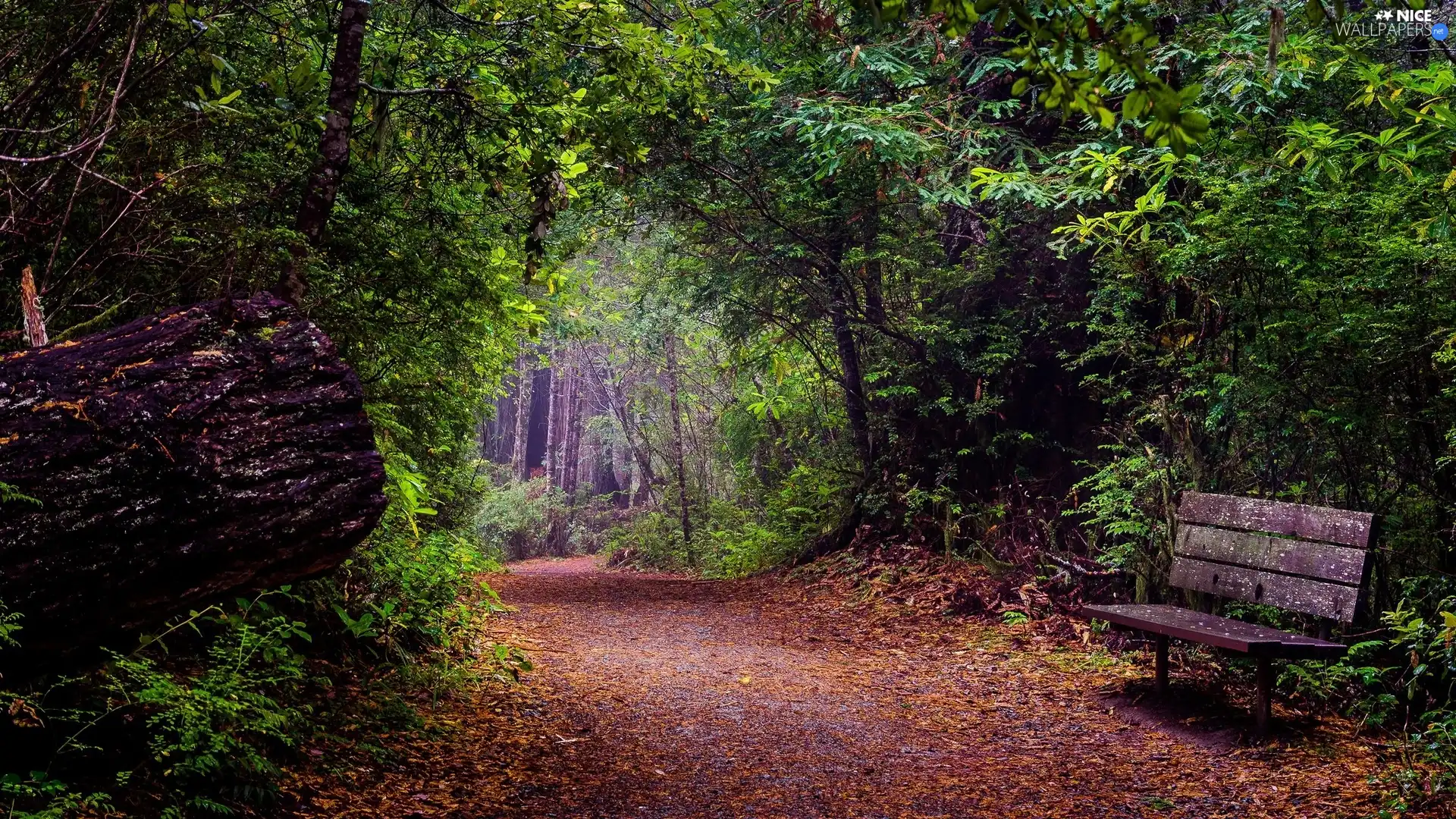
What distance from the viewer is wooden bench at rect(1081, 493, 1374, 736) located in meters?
5.05

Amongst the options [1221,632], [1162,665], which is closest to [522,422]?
[1162,665]

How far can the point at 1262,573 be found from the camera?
572cm

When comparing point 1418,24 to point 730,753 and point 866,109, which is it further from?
point 730,753

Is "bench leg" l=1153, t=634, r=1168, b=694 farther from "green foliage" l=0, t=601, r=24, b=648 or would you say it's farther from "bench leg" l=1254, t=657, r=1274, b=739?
"green foliage" l=0, t=601, r=24, b=648

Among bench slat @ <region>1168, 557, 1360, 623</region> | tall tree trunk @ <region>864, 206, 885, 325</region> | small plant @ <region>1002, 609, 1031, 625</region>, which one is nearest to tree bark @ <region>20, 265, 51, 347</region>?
bench slat @ <region>1168, 557, 1360, 623</region>

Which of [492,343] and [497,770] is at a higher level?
[492,343]

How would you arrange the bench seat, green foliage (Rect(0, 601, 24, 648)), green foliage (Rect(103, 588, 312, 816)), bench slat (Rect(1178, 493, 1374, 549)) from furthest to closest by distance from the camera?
bench slat (Rect(1178, 493, 1374, 549))
the bench seat
green foliage (Rect(103, 588, 312, 816))
green foliage (Rect(0, 601, 24, 648))

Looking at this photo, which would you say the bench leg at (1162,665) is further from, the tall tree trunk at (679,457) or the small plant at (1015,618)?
the tall tree trunk at (679,457)

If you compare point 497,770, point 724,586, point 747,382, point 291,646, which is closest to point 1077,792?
point 497,770

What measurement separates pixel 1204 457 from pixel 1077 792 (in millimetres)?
3713

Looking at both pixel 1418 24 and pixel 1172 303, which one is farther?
pixel 1172 303

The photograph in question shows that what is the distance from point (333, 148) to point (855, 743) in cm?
433

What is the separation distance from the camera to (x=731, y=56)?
10.0 metres

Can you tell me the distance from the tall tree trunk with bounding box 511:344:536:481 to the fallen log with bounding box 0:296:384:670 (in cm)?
2717
